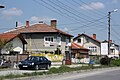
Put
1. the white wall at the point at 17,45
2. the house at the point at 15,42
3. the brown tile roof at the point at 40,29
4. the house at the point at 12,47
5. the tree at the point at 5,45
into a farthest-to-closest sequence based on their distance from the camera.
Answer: the brown tile roof at the point at 40,29 → the white wall at the point at 17,45 → the house at the point at 15,42 → the tree at the point at 5,45 → the house at the point at 12,47

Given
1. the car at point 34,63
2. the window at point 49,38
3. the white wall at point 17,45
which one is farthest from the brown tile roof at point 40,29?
the car at point 34,63

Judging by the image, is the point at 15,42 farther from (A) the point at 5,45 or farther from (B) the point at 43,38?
(B) the point at 43,38

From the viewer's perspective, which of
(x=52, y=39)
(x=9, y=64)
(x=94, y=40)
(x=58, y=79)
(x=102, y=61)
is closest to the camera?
(x=58, y=79)

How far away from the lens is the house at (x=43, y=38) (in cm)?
5894

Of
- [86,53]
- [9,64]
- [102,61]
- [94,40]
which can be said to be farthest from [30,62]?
[94,40]

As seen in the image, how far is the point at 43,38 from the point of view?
59.6 meters

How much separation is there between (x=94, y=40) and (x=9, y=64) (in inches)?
2429

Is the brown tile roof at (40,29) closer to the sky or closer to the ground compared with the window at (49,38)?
closer to the sky

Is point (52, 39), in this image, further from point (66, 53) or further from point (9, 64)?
point (9, 64)

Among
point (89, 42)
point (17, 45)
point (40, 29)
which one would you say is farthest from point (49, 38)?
point (89, 42)

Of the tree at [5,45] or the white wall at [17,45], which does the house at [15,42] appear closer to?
the white wall at [17,45]

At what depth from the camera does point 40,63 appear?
97.9 feet

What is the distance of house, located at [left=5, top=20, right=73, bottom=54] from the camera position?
58938mm

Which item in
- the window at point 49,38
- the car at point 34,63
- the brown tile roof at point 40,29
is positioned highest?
the brown tile roof at point 40,29
